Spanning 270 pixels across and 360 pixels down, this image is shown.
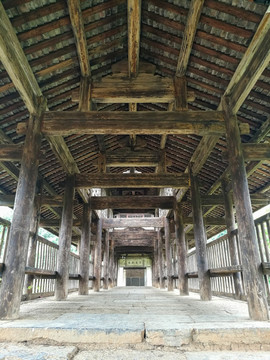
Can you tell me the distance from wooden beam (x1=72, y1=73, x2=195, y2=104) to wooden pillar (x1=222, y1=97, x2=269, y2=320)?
5.36 feet

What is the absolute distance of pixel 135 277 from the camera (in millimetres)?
25734

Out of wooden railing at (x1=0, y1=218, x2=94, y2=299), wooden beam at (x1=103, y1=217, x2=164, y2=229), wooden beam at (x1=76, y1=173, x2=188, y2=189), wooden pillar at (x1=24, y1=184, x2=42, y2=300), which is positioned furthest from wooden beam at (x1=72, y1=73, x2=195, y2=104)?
wooden beam at (x1=103, y1=217, x2=164, y2=229)

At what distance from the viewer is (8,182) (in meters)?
8.67

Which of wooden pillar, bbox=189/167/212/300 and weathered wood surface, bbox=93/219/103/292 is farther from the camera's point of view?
weathered wood surface, bbox=93/219/103/292

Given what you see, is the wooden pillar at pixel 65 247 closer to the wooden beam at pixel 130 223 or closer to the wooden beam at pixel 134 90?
the wooden beam at pixel 134 90

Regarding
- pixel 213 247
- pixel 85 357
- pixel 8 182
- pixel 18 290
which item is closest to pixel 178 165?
pixel 213 247

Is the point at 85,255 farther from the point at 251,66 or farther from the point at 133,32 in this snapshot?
the point at 251,66

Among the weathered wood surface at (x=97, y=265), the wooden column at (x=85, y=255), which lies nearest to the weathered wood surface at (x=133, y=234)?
the weathered wood surface at (x=97, y=265)

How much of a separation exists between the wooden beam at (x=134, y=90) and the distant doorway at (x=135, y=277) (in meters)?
23.4

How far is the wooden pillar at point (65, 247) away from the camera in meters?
6.41

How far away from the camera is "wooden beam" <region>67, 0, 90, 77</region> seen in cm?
403

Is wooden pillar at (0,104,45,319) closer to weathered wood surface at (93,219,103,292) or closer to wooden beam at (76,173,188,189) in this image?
wooden beam at (76,173,188,189)

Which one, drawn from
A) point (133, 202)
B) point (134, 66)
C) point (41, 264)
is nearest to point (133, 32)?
point (134, 66)

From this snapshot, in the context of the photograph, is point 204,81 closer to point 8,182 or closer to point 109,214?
point 8,182
